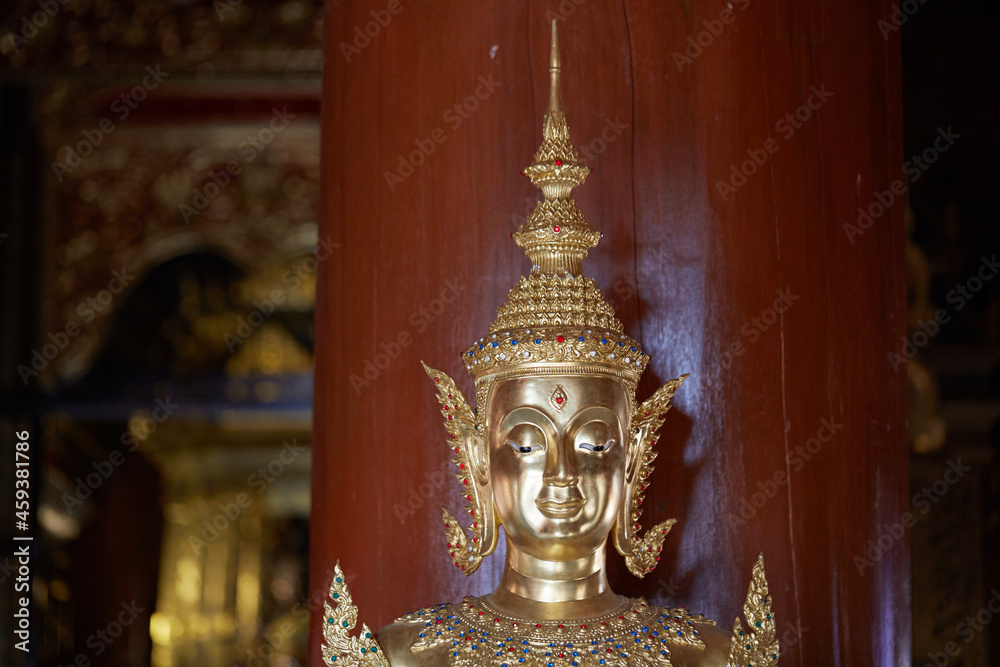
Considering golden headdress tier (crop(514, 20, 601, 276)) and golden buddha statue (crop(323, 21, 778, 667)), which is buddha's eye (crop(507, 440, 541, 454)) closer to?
golden buddha statue (crop(323, 21, 778, 667))

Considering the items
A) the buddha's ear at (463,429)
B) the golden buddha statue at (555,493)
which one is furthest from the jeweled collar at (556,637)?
the buddha's ear at (463,429)

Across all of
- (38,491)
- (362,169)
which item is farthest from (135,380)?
(362,169)

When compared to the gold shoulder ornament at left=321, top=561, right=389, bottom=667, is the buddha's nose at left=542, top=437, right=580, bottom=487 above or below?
above

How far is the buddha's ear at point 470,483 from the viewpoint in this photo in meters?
2.15

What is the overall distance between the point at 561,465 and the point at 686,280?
76 centimetres

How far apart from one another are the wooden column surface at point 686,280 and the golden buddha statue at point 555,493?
41 centimetres

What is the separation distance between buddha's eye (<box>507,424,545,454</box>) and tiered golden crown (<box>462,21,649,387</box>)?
0.10 meters

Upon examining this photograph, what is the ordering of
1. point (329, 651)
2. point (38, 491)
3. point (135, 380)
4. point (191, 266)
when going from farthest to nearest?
point (191, 266) → point (135, 380) → point (38, 491) → point (329, 651)

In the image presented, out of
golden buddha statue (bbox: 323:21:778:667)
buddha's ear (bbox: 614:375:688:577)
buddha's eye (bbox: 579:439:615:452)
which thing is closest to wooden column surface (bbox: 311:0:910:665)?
buddha's ear (bbox: 614:375:688:577)

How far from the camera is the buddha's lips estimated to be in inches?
78.1

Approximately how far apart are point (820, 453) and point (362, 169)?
1.24 metres

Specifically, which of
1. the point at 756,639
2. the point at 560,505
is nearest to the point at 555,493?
the point at 560,505

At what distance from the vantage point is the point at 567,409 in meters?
2.03

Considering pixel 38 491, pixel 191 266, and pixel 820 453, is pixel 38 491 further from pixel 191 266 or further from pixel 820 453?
pixel 820 453
